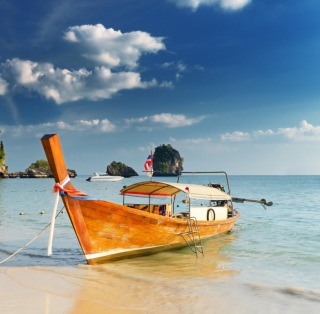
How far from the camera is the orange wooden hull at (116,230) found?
30.1ft

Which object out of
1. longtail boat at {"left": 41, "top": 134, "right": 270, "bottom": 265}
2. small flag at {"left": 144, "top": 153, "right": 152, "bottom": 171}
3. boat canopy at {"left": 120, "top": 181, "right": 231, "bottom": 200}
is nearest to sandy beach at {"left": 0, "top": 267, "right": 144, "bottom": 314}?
longtail boat at {"left": 41, "top": 134, "right": 270, "bottom": 265}

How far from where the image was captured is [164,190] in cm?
1362

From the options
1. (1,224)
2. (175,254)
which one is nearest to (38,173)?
(1,224)

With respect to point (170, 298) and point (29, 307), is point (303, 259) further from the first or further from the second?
point (29, 307)

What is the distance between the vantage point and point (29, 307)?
20.6 feet

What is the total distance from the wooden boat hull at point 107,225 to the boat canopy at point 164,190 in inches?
50.1

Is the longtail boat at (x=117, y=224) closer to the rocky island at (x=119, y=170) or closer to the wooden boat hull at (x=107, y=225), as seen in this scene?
the wooden boat hull at (x=107, y=225)

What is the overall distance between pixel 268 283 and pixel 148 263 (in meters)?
3.49

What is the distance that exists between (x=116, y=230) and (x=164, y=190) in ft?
13.6

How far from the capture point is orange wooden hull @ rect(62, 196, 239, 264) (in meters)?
9.17

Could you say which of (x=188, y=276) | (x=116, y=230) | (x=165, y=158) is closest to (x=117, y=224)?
(x=116, y=230)

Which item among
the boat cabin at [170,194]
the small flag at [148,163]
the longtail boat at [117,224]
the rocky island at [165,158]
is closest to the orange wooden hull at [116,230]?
the longtail boat at [117,224]

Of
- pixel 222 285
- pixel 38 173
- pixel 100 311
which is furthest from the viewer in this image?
pixel 38 173

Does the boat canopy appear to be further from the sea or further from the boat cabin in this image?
the sea
